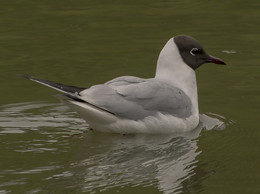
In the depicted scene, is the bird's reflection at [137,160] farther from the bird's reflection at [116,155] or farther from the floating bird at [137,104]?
the floating bird at [137,104]

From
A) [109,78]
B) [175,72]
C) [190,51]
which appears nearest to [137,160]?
[175,72]

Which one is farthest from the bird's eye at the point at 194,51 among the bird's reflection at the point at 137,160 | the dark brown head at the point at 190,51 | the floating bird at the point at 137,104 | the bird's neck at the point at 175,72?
the bird's reflection at the point at 137,160

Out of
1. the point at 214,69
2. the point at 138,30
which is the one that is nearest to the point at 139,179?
the point at 214,69

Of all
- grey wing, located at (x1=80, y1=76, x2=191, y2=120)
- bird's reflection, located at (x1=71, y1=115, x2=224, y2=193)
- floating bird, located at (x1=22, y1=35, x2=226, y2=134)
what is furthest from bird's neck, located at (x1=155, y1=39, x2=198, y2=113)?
bird's reflection, located at (x1=71, y1=115, x2=224, y2=193)

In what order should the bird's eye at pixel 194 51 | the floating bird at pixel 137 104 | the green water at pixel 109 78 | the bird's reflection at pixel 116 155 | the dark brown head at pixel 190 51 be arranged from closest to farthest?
1. the bird's reflection at pixel 116 155
2. the green water at pixel 109 78
3. the floating bird at pixel 137 104
4. the dark brown head at pixel 190 51
5. the bird's eye at pixel 194 51

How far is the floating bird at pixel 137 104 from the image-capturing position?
28.6ft

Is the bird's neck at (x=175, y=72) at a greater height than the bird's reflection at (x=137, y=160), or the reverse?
the bird's neck at (x=175, y=72)

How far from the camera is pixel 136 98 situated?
9.02m

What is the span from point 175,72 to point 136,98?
98 centimetres

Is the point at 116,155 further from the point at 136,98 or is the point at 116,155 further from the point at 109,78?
the point at 109,78

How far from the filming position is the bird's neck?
31.9ft

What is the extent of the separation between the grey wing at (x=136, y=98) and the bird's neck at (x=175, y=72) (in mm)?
387

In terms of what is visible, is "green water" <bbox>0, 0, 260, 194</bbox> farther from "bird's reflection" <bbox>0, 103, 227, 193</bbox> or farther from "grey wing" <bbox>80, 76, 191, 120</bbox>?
"grey wing" <bbox>80, 76, 191, 120</bbox>

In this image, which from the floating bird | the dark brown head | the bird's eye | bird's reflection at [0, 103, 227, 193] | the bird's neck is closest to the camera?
bird's reflection at [0, 103, 227, 193]
